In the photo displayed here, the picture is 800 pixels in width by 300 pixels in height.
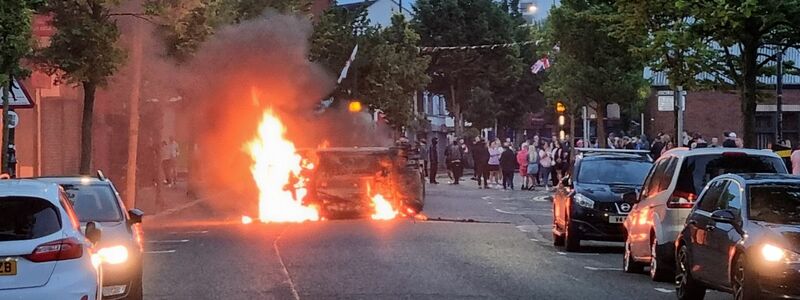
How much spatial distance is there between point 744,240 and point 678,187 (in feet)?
11.4

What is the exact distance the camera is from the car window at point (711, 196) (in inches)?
492

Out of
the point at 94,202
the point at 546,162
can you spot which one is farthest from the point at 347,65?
the point at 94,202

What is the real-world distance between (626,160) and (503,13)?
53701 mm

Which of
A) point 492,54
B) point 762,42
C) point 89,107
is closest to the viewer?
point 762,42

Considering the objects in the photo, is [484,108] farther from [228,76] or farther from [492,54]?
[228,76]

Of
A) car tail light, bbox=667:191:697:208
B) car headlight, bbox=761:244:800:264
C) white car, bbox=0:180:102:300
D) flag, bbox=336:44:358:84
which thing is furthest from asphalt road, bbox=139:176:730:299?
flag, bbox=336:44:358:84

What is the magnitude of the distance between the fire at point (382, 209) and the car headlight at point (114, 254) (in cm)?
1285

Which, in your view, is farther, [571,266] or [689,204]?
[571,266]

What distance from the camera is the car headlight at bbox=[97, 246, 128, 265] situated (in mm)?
11977

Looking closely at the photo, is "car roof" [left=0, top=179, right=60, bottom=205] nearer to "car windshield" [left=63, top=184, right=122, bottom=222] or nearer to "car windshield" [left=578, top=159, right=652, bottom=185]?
"car windshield" [left=63, top=184, right=122, bottom=222]

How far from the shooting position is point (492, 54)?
2862 inches

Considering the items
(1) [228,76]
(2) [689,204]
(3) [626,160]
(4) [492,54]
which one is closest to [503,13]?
(4) [492,54]

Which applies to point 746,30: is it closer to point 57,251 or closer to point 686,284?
point 686,284

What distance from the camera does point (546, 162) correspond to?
40.7 metres
